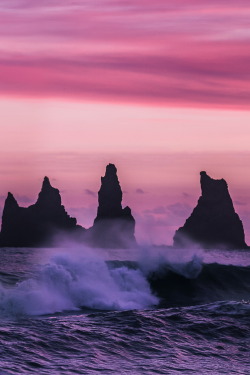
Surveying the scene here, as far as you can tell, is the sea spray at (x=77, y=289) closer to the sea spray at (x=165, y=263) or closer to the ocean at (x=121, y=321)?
the ocean at (x=121, y=321)

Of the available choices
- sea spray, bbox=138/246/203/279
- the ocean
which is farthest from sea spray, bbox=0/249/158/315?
sea spray, bbox=138/246/203/279

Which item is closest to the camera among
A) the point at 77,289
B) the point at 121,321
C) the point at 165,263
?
the point at 121,321

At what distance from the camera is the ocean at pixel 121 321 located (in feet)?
77.6

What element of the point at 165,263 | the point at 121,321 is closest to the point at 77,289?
the point at 121,321

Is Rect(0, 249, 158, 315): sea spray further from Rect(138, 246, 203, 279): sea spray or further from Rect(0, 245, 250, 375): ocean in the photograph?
Rect(138, 246, 203, 279): sea spray

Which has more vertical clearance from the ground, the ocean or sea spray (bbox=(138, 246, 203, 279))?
sea spray (bbox=(138, 246, 203, 279))

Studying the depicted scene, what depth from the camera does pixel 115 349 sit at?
84.1 ft

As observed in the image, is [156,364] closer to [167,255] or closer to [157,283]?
[157,283]

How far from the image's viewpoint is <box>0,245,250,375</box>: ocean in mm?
23656

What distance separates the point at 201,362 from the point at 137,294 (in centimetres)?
1726

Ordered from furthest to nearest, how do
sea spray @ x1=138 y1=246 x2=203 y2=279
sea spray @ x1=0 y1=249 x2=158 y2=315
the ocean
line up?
sea spray @ x1=138 y1=246 x2=203 y2=279 < sea spray @ x1=0 y1=249 x2=158 y2=315 < the ocean

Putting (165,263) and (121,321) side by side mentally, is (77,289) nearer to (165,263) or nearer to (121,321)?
(121,321)

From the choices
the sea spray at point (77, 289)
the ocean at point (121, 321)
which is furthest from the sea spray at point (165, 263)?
the sea spray at point (77, 289)

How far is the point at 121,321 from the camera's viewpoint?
99.3ft
